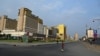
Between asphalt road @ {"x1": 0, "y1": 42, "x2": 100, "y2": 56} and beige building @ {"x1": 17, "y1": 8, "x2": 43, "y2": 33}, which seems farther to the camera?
beige building @ {"x1": 17, "y1": 8, "x2": 43, "y2": 33}

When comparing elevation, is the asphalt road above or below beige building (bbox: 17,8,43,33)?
below

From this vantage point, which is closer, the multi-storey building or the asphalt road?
the asphalt road

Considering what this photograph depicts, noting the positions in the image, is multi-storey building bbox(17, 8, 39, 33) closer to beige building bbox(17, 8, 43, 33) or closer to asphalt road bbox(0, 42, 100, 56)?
beige building bbox(17, 8, 43, 33)

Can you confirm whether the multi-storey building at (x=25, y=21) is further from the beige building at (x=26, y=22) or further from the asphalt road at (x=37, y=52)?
the asphalt road at (x=37, y=52)

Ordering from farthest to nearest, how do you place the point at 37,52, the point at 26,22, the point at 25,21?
the point at 26,22 → the point at 25,21 → the point at 37,52

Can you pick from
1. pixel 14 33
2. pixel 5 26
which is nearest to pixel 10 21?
pixel 5 26

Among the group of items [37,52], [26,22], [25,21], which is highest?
[25,21]

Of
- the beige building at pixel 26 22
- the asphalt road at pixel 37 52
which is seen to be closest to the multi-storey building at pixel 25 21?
the beige building at pixel 26 22

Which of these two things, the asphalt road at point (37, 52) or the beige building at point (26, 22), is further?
the beige building at point (26, 22)

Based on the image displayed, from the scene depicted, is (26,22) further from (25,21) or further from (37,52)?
(37,52)

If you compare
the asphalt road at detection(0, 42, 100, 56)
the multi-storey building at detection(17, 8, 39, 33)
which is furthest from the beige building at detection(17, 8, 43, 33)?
the asphalt road at detection(0, 42, 100, 56)

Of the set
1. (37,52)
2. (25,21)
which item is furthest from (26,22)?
(37,52)

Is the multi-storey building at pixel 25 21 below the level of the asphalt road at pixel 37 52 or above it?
above

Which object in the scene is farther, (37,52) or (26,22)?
(26,22)
